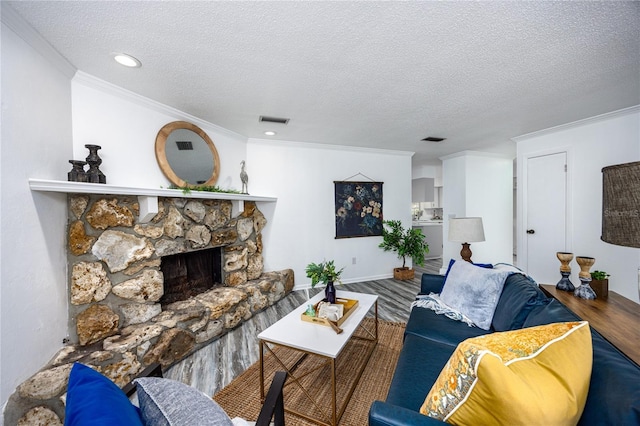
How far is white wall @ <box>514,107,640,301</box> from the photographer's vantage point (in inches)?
107

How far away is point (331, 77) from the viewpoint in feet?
6.56

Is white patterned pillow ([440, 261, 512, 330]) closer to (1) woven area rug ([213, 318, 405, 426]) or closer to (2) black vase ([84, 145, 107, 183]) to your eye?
(1) woven area rug ([213, 318, 405, 426])

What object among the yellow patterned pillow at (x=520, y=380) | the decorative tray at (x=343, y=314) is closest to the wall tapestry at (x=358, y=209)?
the decorative tray at (x=343, y=314)

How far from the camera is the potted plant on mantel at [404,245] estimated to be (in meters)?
4.46

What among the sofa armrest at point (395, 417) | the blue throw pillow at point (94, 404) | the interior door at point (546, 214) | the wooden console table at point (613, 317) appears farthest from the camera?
the interior door at point (546, 214)

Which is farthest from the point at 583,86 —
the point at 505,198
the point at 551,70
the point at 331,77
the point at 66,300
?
the point at 66,300

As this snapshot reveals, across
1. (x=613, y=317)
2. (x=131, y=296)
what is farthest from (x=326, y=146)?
(x=613, y=317)

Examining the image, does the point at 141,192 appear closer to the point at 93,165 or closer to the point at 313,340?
the point at 93,165

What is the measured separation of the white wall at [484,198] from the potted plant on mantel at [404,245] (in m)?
0.80

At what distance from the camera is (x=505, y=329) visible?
1.58m

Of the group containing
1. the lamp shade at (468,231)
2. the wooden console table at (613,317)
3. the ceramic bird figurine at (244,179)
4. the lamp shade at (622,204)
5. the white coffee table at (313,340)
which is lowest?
the white coffee table at (313,340)

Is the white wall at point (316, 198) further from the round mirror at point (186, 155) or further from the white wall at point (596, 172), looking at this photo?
the white wall at point (596, 172)

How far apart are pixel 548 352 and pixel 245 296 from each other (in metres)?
2.67

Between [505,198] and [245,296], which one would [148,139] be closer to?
[245,296]
